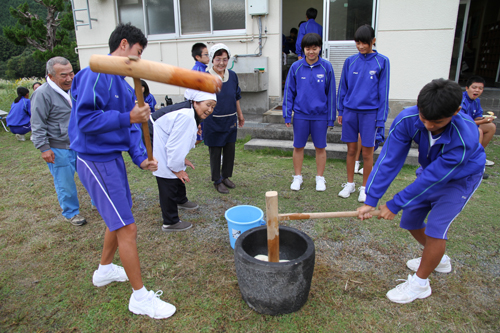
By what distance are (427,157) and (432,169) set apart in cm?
24

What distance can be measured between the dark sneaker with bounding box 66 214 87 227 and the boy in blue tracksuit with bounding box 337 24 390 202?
11.8ft

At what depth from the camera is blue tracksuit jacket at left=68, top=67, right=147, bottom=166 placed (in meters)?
2.07

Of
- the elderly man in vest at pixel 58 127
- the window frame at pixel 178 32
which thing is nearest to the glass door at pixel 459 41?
the window frame at pixel 178 32

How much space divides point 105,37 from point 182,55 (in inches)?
103

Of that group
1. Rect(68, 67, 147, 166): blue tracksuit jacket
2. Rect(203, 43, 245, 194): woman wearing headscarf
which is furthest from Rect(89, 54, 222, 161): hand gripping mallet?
Rect(203, 43, 245, 194): woman wearing headscarf

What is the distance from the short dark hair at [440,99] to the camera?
1913 millimetres

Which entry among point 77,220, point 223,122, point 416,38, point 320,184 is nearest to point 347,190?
point 320,184

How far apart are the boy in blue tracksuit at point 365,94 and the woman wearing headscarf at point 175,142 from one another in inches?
76.9

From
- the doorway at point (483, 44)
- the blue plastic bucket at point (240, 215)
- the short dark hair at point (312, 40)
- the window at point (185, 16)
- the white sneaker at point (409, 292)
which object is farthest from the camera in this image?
the doorway at point (483, 44)

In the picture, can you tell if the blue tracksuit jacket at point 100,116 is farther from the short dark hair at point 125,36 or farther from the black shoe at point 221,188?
the black shoe at point 221,188

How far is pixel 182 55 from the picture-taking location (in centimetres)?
848

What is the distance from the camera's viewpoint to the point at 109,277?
2.70 metres

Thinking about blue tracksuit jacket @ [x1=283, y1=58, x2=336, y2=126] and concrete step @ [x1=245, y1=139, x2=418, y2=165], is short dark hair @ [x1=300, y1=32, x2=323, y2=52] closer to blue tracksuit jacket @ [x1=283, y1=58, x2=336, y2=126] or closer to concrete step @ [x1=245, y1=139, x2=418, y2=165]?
blue tracksuit jacket @ [x1=283, y1=58, x2=336, y2=126]

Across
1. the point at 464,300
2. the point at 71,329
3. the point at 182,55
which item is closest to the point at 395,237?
the point at 464,300
